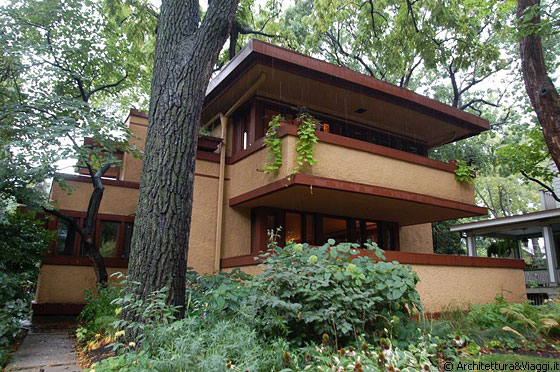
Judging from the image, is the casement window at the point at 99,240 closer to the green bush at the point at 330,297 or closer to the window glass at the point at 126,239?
the window glass at the point at 126,239

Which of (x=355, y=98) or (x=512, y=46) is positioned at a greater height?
(x=512, y=46)

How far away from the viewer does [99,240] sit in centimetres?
1034

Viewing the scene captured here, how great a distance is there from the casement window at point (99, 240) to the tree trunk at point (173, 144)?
6.10 metres

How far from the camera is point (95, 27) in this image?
11.3 m

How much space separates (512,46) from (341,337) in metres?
21.2

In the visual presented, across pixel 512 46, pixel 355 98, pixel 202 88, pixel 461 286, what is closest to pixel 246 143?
pixel 355 98

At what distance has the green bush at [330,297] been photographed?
13.7 ft

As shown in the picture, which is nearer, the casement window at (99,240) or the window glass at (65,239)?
the casement window at (99,240)

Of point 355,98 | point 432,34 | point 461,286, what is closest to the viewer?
point 461,286

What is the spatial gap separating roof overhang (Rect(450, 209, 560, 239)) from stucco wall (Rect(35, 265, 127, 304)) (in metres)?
17.1

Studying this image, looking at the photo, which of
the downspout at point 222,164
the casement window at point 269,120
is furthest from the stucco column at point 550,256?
the downspout at point 222,164

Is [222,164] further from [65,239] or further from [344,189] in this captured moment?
[65,239]

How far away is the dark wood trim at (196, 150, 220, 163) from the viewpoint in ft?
33.1

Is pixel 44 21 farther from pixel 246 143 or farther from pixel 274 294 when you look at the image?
pixel 274 294
